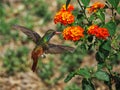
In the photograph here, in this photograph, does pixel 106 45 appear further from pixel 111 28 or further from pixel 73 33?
pixel 73 33

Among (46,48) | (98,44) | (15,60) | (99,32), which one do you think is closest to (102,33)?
(99,32)

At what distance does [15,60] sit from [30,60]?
0.63ft

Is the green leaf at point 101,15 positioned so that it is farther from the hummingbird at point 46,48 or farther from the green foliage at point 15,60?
the green foliage at point 15,60

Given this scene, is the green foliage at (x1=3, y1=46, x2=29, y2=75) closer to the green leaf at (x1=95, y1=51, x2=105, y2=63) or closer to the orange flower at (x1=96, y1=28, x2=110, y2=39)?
the green leaf at (x1=95, y1=51, x2=105, y2=63)

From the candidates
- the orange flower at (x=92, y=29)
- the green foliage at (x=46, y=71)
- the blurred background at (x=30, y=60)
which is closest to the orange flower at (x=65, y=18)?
the orange flower at (x=92, y=29)

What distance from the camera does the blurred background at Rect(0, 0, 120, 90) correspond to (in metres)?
4.46

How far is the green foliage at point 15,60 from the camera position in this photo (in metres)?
4.64

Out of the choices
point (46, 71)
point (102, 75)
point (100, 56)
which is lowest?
point (102, 75)

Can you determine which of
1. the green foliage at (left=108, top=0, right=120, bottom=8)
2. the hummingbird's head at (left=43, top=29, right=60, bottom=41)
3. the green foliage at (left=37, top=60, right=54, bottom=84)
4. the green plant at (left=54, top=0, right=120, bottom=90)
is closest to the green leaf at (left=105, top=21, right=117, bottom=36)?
the green plant at (left=54, top=0, right=120, bottom=90)

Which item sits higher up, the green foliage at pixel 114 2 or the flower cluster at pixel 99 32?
the green foliage at pixel 114 2

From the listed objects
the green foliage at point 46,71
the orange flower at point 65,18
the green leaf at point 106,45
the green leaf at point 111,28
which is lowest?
the green leaf at point 106,45

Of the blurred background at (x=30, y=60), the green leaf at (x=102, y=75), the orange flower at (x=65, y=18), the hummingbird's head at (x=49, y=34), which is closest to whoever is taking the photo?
the hummingbird's head at (x=49, y=34)

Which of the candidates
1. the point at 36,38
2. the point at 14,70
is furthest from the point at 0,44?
the point at 36,38

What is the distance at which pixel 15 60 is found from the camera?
15.4 feet
